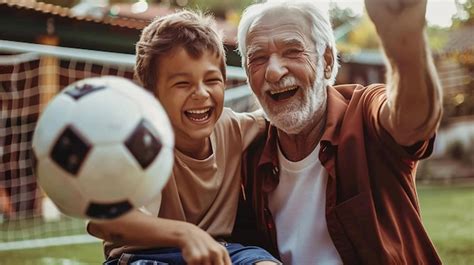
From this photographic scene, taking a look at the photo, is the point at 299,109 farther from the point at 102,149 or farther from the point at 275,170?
the point at 102,149

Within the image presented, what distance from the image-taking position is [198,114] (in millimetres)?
2410

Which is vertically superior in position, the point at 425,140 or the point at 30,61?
the point at 425,140

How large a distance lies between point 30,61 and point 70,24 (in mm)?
784

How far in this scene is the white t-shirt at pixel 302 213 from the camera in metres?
2.57

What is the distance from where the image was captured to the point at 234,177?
8.68 feet

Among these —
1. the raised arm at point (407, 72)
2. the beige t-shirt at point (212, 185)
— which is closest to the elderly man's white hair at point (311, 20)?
the beige t-shirt at point (212, 185)

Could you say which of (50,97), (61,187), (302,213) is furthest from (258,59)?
(50,97)

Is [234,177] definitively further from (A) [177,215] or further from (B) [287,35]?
(B) [287,35]

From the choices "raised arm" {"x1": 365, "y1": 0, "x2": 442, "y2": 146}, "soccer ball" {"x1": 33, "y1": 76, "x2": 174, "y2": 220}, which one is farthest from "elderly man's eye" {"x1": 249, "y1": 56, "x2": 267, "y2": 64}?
"soccer ball" {"x1": 33, "y1": 76, "x2": 174, "y2": 220}

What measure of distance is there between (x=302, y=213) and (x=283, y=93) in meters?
0.48

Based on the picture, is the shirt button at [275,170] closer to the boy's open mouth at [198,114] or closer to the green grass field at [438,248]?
the boy's open mouth at [198,114]

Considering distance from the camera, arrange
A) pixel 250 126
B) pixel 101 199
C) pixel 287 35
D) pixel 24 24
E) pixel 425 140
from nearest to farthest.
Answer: pixel 101 199 < pixel 425 140 < pixel 287 35 < pixel 250 126 < pixel 24 24

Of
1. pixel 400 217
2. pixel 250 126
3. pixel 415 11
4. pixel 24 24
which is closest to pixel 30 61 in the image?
pixel 24 24

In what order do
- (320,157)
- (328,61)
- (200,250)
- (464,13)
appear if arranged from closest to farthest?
(200,250), (320,157), (328,61), (464,13)
